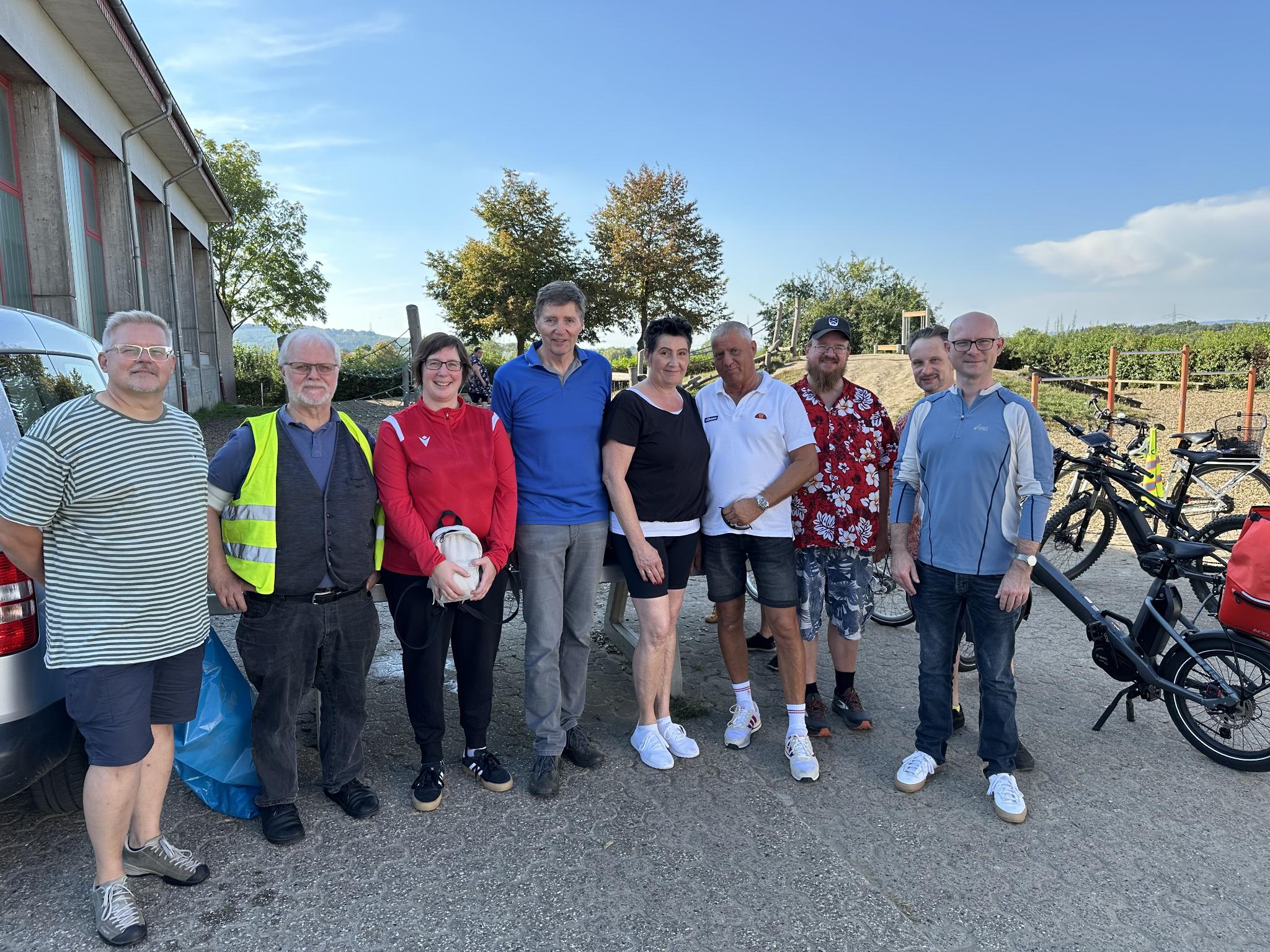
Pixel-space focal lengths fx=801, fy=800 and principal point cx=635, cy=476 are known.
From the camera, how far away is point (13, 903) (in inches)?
102

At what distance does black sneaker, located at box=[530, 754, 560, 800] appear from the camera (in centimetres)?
334

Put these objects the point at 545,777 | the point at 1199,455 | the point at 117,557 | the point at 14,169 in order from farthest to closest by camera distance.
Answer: the point at 14,169, the point at 1199,455, the point at 545,777, the point at 117,557

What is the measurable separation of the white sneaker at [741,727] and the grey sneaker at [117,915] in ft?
7.79

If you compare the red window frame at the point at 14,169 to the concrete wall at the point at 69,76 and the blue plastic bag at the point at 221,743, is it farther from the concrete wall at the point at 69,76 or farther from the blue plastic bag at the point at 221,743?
the blue plastic bag at the point at 221,743

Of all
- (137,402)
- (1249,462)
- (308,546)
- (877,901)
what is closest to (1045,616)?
(1249,462)

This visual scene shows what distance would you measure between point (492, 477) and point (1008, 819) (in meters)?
2.44

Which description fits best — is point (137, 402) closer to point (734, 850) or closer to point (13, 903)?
point (13, 903)

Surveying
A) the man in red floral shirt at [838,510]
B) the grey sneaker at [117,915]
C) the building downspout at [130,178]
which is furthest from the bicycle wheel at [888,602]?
the building downspout at [130,178]

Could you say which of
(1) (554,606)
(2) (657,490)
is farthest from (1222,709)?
(1) (554,606)

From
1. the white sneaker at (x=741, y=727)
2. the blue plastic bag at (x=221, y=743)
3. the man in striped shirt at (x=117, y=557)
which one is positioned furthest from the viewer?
the white sneaker at (x=741, y=727)

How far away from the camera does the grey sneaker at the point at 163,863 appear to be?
267 cm

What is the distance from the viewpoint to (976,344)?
3207mm

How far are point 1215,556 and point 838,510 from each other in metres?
1.96

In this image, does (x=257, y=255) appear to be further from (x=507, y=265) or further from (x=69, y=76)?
(x=69, y=76)
